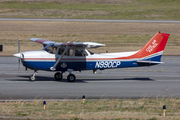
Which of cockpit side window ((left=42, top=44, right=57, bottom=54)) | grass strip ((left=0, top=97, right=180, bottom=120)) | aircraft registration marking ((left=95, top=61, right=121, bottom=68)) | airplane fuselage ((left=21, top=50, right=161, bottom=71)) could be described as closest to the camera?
grass strip ((left=0, top=97, right=180, bottom=120))

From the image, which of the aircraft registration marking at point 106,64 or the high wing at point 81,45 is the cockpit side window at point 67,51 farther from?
the aircraft registration marking at point 106,64

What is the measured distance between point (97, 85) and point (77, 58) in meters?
2.15

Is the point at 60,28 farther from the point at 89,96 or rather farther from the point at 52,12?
the point at 89,96

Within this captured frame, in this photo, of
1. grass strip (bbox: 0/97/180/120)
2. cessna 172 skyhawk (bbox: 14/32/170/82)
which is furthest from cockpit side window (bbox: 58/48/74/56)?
grass strip (bbox: 0/97/180/120)

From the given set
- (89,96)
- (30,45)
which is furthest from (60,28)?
(89,96)

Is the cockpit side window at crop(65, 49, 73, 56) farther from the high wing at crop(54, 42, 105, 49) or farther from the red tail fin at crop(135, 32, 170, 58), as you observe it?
the red tail fin at crop(135, 32, 170, 58)

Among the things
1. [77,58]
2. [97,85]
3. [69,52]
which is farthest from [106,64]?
[69,52]

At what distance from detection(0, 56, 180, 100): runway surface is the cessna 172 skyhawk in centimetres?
94

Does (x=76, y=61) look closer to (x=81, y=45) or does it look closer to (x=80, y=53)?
(x=80, y=53)

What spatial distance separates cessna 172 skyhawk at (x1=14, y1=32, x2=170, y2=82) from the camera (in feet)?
53.6

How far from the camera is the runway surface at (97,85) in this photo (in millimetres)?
13727

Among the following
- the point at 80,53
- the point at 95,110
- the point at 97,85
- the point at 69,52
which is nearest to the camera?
the point at 95,110

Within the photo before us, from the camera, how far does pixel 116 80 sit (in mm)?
17891

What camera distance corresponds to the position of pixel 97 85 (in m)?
16.2
